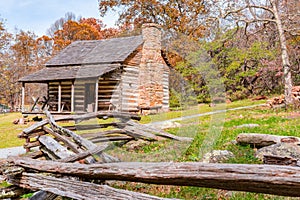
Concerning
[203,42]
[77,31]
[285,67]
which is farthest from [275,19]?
[77,31]

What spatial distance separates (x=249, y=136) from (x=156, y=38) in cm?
463

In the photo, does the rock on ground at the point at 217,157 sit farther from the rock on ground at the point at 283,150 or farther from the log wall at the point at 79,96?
the log wall at the point at 79,96

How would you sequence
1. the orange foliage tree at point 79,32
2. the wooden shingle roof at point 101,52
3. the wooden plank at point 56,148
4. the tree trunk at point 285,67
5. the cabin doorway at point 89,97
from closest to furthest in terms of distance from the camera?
the wooden plank at point 56,148, the wooden shingle roof at point 101,52, the tree trunk at point 285,67, the cabin doorway at point 89,97, the orange foliage tree at point 79,32

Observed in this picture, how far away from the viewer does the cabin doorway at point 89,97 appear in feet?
56.2

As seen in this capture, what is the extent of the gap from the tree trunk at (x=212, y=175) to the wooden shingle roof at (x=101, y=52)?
26.1 ft

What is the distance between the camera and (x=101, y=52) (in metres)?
15.4

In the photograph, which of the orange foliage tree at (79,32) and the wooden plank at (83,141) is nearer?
the wooden plank at (83,141)

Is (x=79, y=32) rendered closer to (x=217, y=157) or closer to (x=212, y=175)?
(x=217, y=157)

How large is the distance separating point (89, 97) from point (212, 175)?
51.5 feet

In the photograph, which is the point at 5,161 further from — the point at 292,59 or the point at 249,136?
the point at 292,59

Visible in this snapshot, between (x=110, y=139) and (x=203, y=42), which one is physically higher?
(x=203, y=42)

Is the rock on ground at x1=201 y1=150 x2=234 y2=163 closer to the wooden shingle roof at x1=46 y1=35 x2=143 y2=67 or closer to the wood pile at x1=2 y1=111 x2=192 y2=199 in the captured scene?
the wood pile at x1=2 y1=111 x2=192 y2=199

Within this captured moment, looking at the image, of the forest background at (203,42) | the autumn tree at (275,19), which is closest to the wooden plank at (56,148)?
the forest background at (203,42)

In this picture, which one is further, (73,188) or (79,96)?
(79,96)
